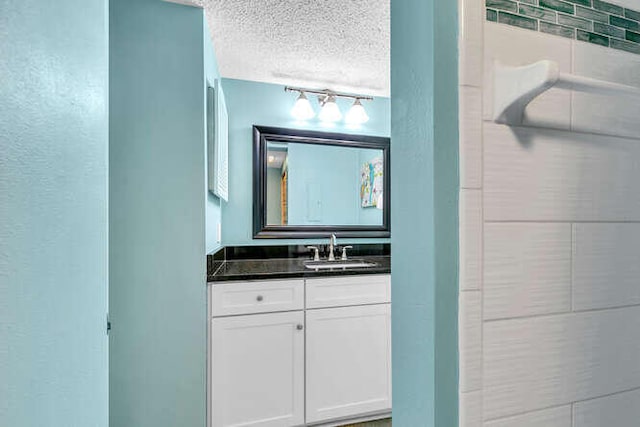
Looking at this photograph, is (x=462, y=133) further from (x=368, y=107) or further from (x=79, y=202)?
(x=368, y=107)

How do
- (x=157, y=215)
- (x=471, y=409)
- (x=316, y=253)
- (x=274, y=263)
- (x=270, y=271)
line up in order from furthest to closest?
(x=316, y=253), (x=274, y=263), (x=270, y=271), (x=157, y=215), (x=471, y=409)

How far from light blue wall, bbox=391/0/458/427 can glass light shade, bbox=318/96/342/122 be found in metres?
1.96

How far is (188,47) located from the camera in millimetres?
1690

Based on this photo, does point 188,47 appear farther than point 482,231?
Yes

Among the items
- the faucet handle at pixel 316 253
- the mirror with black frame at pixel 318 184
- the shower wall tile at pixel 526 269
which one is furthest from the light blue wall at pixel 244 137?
the shower wall tile at pixel 526 269

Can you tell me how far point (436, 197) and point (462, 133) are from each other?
0.38 ft

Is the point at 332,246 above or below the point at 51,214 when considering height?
below

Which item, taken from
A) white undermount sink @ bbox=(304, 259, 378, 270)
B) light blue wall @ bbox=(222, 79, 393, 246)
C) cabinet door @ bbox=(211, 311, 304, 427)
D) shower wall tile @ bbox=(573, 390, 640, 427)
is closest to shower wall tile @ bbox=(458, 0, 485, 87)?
shower wall tile @ bbox=(573, 390, 640, 427)

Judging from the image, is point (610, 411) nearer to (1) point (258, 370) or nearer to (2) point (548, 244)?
(2) point (548, 244)

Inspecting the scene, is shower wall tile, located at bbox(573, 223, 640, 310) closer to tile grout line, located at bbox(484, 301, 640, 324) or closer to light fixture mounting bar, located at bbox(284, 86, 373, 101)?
tile grout line, located at bbox(484, 301, 640, 324)

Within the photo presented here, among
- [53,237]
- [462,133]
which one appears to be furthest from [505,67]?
[53,237]

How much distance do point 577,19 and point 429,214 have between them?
0.48 meters

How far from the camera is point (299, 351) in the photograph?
73.5 inches

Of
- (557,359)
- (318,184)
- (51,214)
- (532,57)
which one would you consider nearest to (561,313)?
(557,359)
